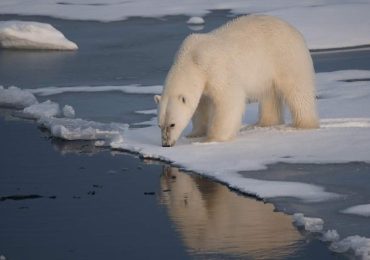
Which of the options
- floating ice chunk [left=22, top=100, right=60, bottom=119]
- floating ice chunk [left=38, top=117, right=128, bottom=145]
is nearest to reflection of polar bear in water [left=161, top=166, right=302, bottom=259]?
floating ice chunk [left=38, top=117, right=128, bottom=145]

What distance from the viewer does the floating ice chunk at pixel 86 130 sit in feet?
31.3

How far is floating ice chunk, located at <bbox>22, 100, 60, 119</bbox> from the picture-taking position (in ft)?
35.2

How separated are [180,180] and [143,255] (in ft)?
6.57

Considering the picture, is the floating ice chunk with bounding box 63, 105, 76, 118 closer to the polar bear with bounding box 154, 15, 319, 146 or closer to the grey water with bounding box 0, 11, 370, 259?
the grey water with bounding box 0, 11, 370, 259

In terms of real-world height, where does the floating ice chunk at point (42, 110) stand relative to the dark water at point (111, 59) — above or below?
below

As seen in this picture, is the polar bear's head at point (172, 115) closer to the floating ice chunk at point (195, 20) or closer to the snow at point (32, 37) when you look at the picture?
the snow at point (32, 37)

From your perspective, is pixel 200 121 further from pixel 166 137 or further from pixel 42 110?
pixel 42 110

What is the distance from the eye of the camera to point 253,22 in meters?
9.52

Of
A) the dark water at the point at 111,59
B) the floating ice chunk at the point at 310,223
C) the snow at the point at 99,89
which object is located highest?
the dark water at the point at 111,59

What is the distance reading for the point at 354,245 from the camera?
18.8 ft

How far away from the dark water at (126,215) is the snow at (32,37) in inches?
285

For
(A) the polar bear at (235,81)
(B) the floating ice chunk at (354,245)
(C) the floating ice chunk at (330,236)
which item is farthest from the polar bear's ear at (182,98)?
(B) the floating ice chunk at (354,245)

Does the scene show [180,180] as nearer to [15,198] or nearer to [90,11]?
[15,198]

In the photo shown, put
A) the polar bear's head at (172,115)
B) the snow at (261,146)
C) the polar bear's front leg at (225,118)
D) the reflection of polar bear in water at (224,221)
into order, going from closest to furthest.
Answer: the reflection of polar bear in water at (224,221) < the snow at (261,146) < the polar bear's head at (172,115) < the polar bear's front leg at (225,118)
